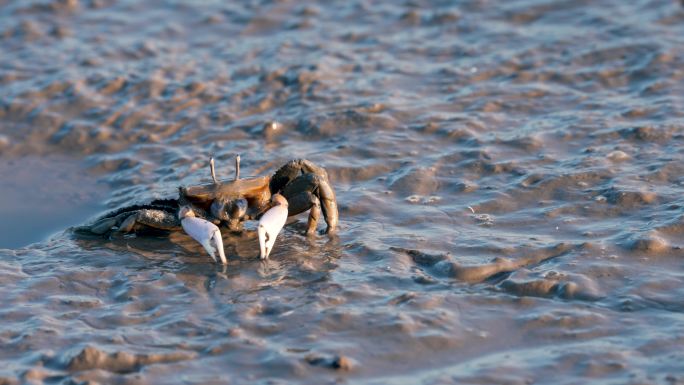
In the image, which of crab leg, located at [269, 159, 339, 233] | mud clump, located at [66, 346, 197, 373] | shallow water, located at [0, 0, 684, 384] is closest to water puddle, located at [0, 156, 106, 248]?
shallow water, located at [0, 0, 684, 384]

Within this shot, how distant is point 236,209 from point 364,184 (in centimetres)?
154

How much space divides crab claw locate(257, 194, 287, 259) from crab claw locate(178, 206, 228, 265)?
24 cm

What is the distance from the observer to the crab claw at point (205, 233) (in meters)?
6.33

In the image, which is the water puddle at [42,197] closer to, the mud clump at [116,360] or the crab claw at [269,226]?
the crab claw at [269,226]

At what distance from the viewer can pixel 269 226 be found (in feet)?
21.1

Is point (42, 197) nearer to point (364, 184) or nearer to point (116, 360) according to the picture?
point (364, 184)

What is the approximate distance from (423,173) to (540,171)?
33.6 inches

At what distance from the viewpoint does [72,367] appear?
534cm

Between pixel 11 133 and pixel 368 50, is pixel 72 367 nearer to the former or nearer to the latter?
pixel 11 133

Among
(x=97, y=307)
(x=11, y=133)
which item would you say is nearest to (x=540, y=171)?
(x=97, y=307)

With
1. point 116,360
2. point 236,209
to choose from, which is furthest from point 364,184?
point 116,360

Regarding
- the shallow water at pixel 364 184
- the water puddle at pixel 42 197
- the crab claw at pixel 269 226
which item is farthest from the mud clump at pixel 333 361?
the water puddle at pixel 42 197

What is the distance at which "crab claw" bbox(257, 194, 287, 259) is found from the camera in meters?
6.40

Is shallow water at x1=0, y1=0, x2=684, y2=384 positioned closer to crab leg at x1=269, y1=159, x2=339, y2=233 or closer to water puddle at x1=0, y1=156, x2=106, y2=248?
water puddle at x1=0, y1=156, x2=106, y2=248
